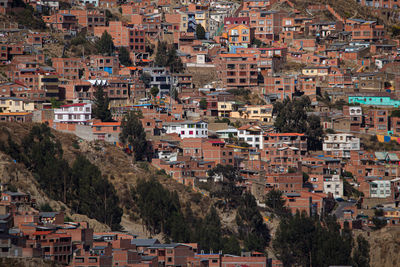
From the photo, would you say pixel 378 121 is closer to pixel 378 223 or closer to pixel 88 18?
pixel 378 223

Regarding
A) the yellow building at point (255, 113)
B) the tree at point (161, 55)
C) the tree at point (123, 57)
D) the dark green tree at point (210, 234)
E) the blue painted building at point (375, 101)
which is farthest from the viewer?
the tree at point (123, 57)

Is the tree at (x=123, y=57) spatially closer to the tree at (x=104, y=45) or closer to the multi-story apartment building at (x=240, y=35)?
the tree at (x=104, y=45)

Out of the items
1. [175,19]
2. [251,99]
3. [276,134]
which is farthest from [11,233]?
[175,19]

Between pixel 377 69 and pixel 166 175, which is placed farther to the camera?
pixel 377 69

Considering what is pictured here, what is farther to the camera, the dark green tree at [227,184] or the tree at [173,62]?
the tree at [173,62]

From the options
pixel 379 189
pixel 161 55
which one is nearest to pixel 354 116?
pixel 379 189

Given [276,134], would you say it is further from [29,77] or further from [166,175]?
[29,77]

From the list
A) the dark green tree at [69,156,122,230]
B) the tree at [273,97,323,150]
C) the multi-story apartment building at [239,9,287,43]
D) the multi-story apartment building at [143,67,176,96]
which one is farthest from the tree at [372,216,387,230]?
the multi-story apartment building at [239,9,287,43]

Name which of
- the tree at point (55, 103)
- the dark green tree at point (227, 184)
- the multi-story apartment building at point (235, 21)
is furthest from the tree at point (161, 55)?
the dark green tree at point (227, 184)
